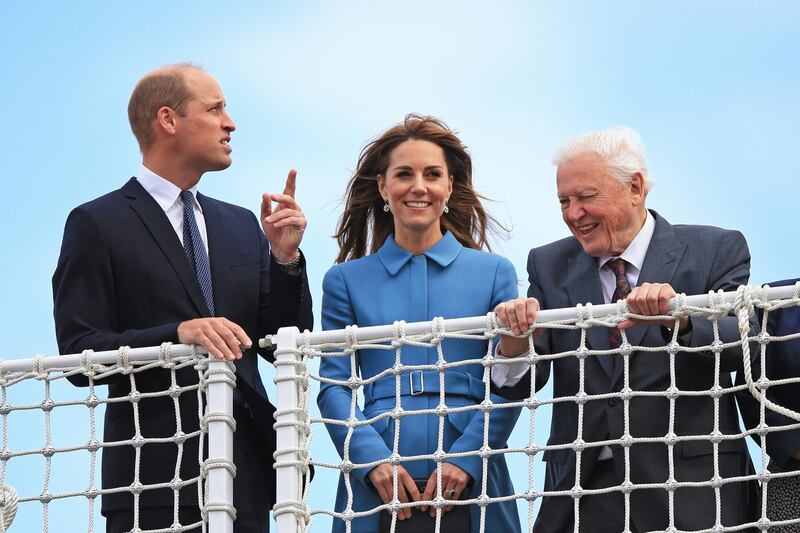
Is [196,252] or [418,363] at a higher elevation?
[196,252]

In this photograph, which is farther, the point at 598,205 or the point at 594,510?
the point at 598,205

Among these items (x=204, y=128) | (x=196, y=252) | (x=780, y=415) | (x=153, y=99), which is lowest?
(x=780, y=415)

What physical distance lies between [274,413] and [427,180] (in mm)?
1254

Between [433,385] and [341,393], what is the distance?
1.12 ft

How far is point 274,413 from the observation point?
223 inches

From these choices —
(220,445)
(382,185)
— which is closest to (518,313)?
(220,445)

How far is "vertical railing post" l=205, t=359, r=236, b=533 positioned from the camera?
18.4ft

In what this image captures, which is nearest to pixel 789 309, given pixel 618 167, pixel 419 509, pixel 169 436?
pixel 618 167

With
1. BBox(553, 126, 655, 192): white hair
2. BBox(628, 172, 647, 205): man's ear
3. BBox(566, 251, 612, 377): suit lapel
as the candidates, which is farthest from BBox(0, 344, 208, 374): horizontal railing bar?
BBox(628, 172, 647, 205): man's ear

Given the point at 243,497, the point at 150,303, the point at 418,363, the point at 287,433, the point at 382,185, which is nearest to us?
the point at 287,433

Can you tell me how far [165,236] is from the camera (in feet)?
20.2

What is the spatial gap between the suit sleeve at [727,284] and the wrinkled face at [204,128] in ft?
6.65

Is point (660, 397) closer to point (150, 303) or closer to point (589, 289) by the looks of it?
point (589, 289)

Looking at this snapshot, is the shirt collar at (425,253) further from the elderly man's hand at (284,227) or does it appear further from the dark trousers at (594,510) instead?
the dark trousers at (594,510)
